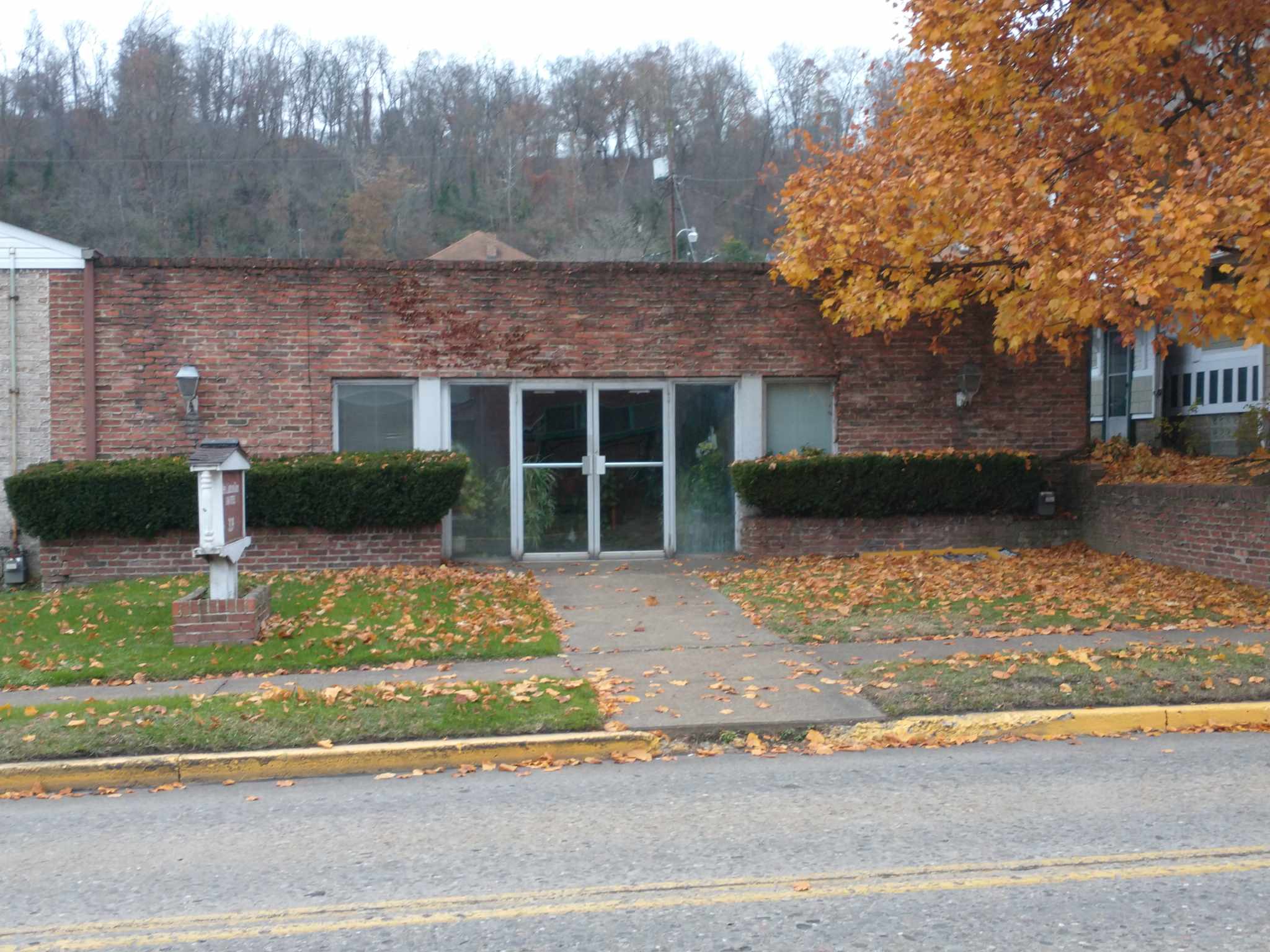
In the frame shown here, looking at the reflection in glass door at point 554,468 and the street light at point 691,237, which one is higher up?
the street light at point 691,237

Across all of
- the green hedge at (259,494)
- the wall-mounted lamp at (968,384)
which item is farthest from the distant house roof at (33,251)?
the wall-mounted lamp at (968,384)

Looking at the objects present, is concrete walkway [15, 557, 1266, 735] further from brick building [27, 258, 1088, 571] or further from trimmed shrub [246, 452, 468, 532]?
brick building [27, 258, 1088, 571]

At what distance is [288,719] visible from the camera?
25.2 ft

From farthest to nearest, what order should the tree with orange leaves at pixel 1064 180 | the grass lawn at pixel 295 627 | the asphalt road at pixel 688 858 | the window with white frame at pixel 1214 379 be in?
the window with white frame at pixel 1214 379
the tree with orange leaves at pixel 1064 180
the grass lawn at pixel 295 627
the asphalt road at pixel 688 858

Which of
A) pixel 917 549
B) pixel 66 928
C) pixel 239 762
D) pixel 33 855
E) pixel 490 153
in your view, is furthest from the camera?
pixel 490 153

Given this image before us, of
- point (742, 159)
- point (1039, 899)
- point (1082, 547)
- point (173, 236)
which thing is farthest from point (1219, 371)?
point (173, 236)

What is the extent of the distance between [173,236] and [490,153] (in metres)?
15.7

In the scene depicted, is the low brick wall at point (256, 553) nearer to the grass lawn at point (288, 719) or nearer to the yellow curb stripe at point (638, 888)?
the grass lawn at point (288, 719)

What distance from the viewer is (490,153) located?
58.7 metres

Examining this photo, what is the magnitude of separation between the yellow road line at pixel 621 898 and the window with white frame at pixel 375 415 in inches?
416

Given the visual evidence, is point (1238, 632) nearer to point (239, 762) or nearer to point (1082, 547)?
point (1082, 547)

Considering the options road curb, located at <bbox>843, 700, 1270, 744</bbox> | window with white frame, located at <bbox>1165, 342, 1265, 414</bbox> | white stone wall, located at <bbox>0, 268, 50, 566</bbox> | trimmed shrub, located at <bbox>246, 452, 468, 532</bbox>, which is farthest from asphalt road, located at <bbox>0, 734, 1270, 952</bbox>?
window with white frame, located at <bbox>1165, 342, 1265, 414</bbox>

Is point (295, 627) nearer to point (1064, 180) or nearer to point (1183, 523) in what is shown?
point (1064, 180)

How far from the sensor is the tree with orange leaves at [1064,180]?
1027 cm
